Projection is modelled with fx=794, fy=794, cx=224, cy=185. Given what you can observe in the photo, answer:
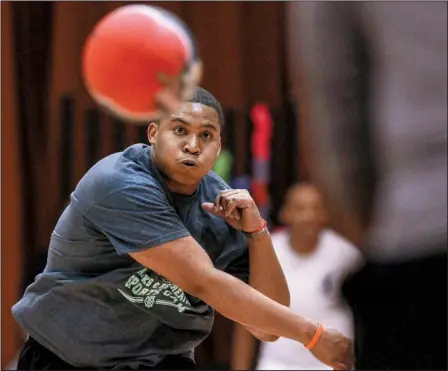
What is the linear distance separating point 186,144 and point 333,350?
37 cm

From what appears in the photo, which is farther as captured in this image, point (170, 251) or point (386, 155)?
point (386, 155)

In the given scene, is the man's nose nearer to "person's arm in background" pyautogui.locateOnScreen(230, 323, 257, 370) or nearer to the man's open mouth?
the man's open mouth

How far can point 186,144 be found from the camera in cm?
112

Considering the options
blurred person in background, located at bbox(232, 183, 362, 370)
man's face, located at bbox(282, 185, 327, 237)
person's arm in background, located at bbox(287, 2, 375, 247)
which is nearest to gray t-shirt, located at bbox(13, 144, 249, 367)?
person's arm in background, located at bbox(287, 2, 375, 247)

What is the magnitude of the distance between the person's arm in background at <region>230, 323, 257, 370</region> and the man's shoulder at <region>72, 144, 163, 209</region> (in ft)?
2.22

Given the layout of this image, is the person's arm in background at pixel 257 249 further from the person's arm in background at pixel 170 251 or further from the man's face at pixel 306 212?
the man's face at pixel 306 212

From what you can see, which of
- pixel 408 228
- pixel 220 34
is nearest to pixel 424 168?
pixel 408 228

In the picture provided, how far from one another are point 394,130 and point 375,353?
75 cm

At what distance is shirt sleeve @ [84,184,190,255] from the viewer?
1060 mm

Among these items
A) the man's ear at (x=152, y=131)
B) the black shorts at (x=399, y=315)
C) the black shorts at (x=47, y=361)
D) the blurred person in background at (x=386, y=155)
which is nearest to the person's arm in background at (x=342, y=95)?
the blurred person in background at (x=386, y=155)

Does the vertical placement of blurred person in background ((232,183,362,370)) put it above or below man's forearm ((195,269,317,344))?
below

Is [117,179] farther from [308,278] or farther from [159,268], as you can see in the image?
[308,278]

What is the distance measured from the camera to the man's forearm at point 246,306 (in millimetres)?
1066

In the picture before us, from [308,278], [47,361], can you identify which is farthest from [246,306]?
[308,278]
